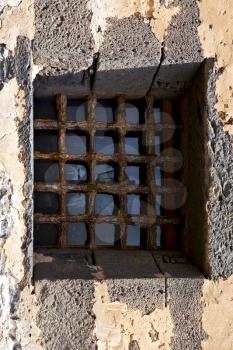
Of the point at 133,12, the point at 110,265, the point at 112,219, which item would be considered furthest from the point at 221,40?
the point at 110,265

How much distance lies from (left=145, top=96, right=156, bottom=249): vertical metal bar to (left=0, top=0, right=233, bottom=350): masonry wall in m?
0.16

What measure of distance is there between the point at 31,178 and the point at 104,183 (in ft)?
1.01

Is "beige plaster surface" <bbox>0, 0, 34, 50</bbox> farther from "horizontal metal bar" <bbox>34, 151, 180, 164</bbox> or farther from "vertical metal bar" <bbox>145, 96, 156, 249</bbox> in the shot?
"vertical metal bar" <bbox>145, 96, 156, 249</bbox>

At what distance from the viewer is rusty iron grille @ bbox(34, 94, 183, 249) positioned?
1802 millimetres

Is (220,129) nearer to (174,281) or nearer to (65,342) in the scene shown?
(174,281)

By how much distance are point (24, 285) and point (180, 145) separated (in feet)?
2.46

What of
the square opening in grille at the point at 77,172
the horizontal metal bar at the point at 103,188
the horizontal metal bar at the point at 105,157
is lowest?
the horizontal metal bar at the point at 103,188

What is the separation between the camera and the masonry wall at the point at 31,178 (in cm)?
162

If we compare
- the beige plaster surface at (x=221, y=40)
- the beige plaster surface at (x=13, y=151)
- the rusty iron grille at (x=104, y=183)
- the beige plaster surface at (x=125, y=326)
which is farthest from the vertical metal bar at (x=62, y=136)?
the beige plaster surface at (x=221, y=40)

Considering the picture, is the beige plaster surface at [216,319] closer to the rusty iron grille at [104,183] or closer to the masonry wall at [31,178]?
the masonry wall at [31,178]

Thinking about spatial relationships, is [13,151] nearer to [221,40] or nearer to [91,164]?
[91,164]

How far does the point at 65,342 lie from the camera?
1642 mm

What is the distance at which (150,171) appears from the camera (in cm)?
184

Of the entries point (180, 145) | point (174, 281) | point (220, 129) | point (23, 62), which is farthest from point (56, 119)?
point (174, 281)
